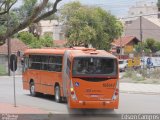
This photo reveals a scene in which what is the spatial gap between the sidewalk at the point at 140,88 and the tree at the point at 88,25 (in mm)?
36629

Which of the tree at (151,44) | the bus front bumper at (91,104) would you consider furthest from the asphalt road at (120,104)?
the tree at (151,44)

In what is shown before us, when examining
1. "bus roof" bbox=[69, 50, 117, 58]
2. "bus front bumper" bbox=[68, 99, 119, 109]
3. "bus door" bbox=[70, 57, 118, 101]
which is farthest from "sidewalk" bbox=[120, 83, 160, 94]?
"bus front bumper" bbox=[68, 99, 119, 109]

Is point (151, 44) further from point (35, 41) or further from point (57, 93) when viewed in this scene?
point (57, 93)

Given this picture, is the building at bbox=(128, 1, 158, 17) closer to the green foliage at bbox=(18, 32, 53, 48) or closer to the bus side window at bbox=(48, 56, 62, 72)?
the green foliage at bbox=(18, 32, 53, 48)

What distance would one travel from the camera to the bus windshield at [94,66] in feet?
66.5

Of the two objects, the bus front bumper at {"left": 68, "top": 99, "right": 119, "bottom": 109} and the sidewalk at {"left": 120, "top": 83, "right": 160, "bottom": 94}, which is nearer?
the bus front bumper at {"left": 68, "top": 99, "right": 119, "bottom": 109}

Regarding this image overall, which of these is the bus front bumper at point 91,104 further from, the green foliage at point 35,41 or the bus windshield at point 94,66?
the green foliage at point 35,41

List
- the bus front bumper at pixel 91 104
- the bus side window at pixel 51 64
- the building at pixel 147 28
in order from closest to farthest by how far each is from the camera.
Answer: the bus front bumper at pixel 91 104 < the bus side window at pixel 51 64 < the building at pixel 147 28

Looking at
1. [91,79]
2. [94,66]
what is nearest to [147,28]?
[94,66]

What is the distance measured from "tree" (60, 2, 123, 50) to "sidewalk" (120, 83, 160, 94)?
36.6 metres

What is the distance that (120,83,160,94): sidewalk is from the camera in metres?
31.2

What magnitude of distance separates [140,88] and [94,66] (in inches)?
527

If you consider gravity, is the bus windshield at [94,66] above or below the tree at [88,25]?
below

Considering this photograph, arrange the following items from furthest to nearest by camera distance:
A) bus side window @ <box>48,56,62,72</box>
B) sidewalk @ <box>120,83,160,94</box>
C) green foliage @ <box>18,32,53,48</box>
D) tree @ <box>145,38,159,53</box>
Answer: tree @ <box>145,38,159,53</box> → green foliage @ <box>18,32,53,48</box> → sidewalk @ <box>120,83,160,94</box> → bus side window @ <box>48,56,62,72</box>
